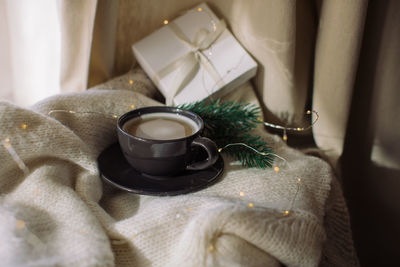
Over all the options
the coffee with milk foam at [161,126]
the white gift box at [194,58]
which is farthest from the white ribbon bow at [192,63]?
the coffee with milk foam at [161,126]

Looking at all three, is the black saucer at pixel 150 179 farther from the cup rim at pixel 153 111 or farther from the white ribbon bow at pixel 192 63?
the white ribbon bow at pixel 192 63

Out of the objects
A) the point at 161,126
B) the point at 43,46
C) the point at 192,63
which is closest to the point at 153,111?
the point at 161,126

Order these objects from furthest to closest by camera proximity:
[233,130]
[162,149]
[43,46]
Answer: [43,46] → [233,130] → [162,149]

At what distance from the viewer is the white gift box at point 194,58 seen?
68 cm

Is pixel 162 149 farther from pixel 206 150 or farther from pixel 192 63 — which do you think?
pixel 192 63

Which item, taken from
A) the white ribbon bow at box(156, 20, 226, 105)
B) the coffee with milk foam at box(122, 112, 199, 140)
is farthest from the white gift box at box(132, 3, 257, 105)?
the coffee with milk foam at box(122, 112, 199, 140)

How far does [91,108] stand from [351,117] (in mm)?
529

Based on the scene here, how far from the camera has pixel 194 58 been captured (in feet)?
2.30

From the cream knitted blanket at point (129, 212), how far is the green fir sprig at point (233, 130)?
0.02 m

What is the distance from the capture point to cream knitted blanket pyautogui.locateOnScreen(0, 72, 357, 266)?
395 millimetres

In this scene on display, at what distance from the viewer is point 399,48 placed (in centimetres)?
65

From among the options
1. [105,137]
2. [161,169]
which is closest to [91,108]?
[105,137]

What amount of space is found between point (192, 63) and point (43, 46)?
33 cm

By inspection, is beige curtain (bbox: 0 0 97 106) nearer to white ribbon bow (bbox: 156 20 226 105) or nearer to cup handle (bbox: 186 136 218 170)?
white ribbon bow (bbox: 156 20 226 105)
